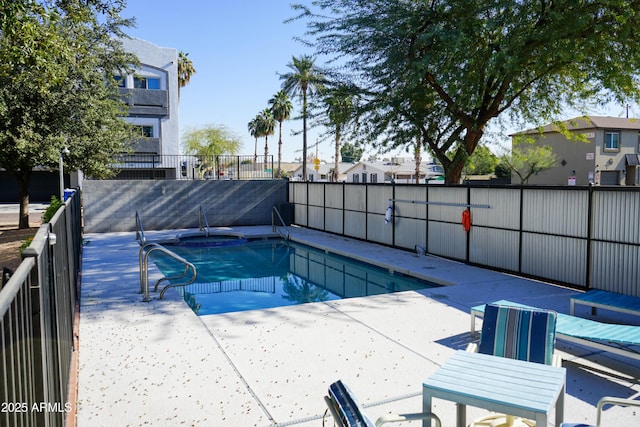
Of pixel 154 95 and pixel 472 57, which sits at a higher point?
pixel 154 95

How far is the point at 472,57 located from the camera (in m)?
12.7

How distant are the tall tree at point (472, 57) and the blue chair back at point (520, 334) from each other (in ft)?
27.3

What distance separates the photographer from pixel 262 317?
23.8 feet

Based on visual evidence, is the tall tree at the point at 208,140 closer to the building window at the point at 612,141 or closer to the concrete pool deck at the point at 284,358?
the building window at the point at 612,141

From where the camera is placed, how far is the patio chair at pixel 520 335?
4.24 meters

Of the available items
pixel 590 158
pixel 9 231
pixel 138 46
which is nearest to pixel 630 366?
pixel 9 231

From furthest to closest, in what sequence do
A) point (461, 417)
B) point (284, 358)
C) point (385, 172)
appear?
1. point (385, 172)
2. point (284, 358)
3. point (461, 417)

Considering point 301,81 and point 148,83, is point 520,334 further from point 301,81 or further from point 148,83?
point 148,83

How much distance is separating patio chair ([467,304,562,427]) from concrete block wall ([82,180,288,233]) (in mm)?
16646

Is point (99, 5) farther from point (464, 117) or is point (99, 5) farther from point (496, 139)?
point (496, 139)

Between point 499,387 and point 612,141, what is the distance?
36180mm

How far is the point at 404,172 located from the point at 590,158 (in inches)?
1101

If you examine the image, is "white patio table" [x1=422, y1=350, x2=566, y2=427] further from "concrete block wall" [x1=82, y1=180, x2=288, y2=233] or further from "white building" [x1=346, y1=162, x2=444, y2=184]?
"white building" [x1=346, y1=162, x2=444, y2=184]

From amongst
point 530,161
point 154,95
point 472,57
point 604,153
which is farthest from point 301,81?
point 472,57
